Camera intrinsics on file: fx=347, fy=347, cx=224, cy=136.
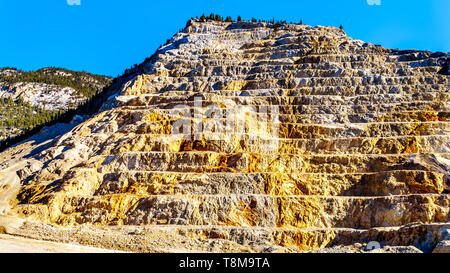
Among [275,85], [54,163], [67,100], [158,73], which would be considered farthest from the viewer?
[67,100]

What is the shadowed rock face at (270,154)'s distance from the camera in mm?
26406

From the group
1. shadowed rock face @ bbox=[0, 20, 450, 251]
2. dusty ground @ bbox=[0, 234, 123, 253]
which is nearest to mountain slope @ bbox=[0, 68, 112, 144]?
shadowed rock face @ bbox=[0, 20, 450, 251]

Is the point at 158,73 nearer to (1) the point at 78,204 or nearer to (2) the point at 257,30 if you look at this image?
(2) the point at 257,30

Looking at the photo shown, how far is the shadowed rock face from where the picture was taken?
26.4 meters

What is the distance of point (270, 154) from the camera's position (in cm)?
3300

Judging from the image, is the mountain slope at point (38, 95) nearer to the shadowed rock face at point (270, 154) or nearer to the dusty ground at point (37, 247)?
the shadowed rock face at point (270, 154)

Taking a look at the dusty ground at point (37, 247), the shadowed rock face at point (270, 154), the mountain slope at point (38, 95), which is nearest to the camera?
the dusty ground at point (37, 247)

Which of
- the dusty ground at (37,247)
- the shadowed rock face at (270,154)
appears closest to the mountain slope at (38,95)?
the shadowed rock face at (270,154)

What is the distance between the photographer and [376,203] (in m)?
26.9

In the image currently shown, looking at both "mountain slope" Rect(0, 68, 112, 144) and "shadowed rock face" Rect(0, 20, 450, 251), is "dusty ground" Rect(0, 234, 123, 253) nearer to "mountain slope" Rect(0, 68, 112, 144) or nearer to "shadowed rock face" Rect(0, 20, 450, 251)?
"shadowed rock face" Rect(0, 20, 450, 251)
